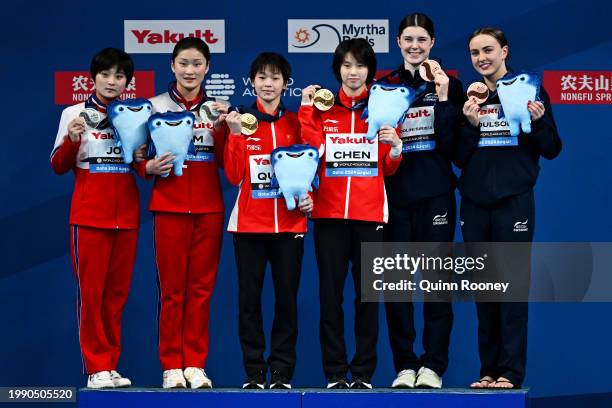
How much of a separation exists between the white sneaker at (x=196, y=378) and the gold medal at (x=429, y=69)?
54.2 inches

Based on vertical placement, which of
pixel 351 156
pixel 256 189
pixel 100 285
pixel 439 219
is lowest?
pixel 100 285

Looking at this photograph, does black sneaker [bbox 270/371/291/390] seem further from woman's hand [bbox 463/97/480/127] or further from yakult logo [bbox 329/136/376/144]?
woman's hand [bbox 463/97/480/127]

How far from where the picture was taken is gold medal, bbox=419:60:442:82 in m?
4.32

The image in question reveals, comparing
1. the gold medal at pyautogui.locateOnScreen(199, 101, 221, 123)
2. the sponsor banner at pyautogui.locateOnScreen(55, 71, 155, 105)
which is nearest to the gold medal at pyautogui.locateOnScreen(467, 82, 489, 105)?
the gold medal at pyautogui.locateOnScreen(199, 101, 221, 123)

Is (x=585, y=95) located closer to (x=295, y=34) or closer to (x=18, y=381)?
(x=295, y=34)

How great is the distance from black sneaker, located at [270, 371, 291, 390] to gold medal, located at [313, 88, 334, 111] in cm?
98

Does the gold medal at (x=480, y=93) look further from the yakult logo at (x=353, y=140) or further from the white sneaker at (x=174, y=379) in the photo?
the white sneaker at (x=174, y=379)

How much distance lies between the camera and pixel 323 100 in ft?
14.0

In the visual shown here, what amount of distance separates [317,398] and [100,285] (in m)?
0.90

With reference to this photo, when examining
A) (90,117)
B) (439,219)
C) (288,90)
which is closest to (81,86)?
(288,90)

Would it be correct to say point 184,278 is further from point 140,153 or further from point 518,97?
point 518,97

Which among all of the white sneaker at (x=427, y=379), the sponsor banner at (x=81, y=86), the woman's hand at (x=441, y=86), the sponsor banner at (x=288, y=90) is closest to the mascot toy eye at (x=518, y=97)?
the woman's hand at (x=441, y=86)

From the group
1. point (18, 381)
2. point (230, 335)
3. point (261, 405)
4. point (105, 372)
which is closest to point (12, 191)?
point (18, 381)

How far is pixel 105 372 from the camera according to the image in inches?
173
